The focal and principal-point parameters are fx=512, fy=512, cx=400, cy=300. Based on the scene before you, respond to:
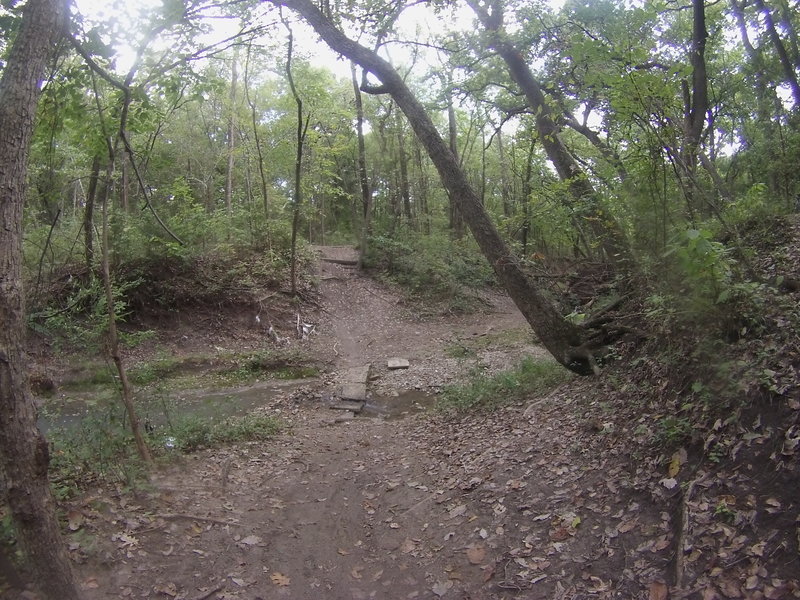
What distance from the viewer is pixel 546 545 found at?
409cm

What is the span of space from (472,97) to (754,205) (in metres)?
8.85

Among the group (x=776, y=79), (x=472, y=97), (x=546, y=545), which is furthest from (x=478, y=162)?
(x=546, y=545)

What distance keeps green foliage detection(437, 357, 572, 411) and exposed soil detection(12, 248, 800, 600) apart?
0.36m

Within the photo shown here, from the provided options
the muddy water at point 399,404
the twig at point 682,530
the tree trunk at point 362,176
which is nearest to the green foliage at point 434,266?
the tree trunk at point 362,176

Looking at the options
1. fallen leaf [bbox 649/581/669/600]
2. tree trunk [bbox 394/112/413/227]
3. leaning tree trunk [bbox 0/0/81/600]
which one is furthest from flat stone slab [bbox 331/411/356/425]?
tree trunk [bbox 394/112/413/227]

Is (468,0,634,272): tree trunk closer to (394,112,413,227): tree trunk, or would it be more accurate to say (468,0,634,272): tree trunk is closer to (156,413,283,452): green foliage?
(156,413,283,452): green foliage

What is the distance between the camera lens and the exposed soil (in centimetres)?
329

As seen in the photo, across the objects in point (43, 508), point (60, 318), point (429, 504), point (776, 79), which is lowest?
point (429, 504)

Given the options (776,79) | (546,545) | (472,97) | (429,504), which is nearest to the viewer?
(546,545)

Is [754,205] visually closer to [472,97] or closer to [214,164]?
[472,97]

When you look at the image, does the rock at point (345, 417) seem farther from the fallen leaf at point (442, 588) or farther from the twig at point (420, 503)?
the fallen leaf at point (442, 588)

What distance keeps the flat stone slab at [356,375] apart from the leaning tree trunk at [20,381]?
846 cm

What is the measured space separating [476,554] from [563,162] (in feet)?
22.6

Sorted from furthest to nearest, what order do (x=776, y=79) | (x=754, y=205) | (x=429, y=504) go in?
(x=776, y=79) < (x=754, y=205) < (x=429, y=504)
